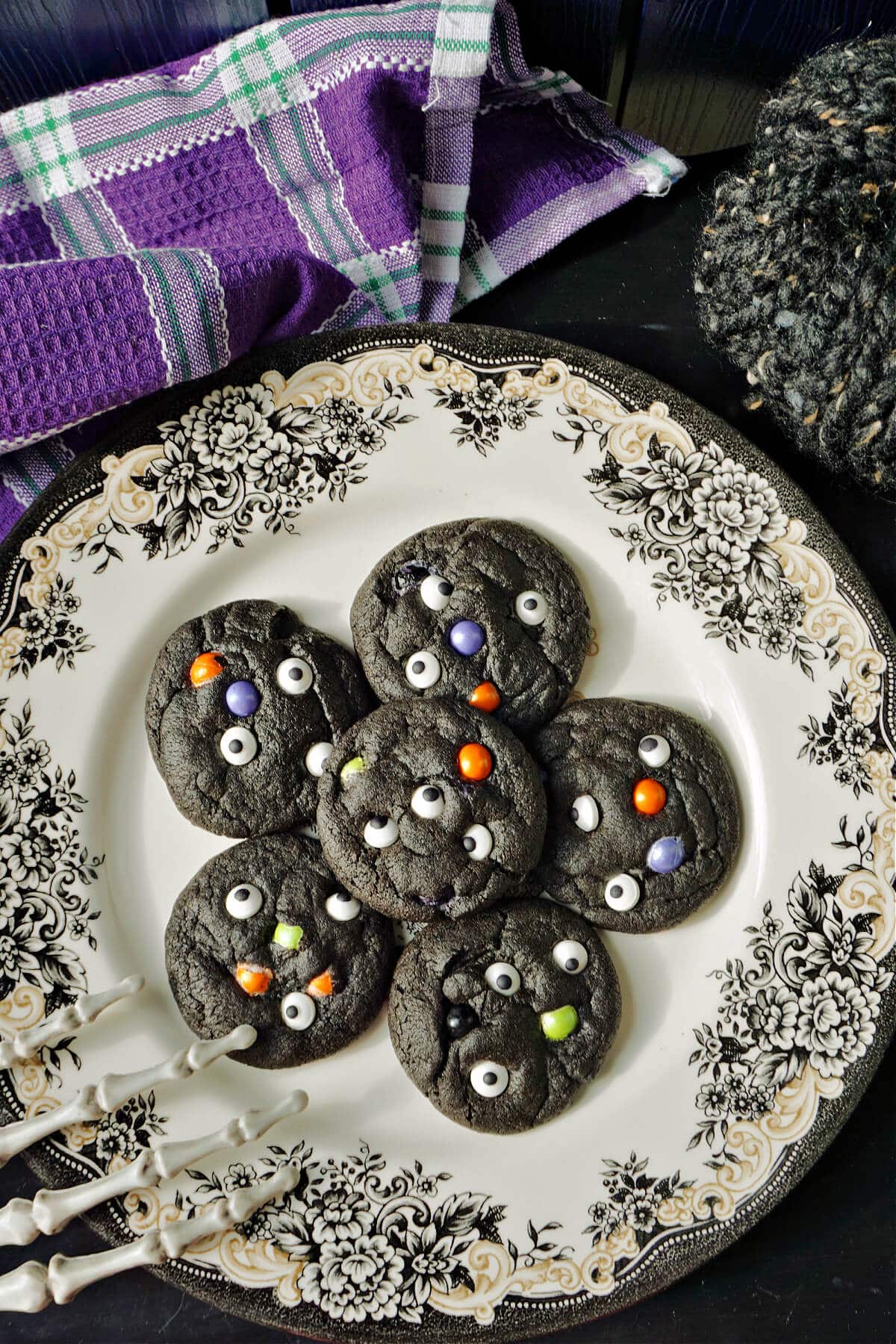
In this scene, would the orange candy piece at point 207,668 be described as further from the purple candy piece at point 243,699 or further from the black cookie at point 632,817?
the black cookie at point 632,817

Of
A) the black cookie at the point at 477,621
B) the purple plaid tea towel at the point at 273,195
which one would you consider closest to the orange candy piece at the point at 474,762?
the black cookie at the point at 477,621

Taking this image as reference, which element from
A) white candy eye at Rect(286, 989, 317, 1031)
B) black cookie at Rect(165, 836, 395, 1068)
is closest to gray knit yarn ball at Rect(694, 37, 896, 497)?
black cookie at Rect(165, 836, 395, 1068)

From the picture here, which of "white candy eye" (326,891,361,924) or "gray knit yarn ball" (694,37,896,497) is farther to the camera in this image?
"white candy eye" (326,891,361,924)

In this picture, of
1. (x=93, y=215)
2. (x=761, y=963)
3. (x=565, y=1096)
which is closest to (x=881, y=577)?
(x=761, y=963)

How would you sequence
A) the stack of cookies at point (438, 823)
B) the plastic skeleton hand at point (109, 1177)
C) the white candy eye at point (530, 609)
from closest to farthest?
the plastic skeleton hand at point (109, 1177), the stack of cookies at point (438, 823), the white candy eye at point (530, 609)

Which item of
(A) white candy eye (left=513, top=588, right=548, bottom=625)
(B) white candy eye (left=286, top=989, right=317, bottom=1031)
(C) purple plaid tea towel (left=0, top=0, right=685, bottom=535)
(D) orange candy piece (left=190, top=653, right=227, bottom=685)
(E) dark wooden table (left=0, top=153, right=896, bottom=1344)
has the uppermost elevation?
(C) purple plaid tea towel (left=0, top=0, right=685, bottom=535)

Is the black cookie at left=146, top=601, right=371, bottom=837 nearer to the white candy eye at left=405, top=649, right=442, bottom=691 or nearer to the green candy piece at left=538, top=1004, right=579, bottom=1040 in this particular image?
the white candy eye at left=405, top=649, right=442, bottom=691
